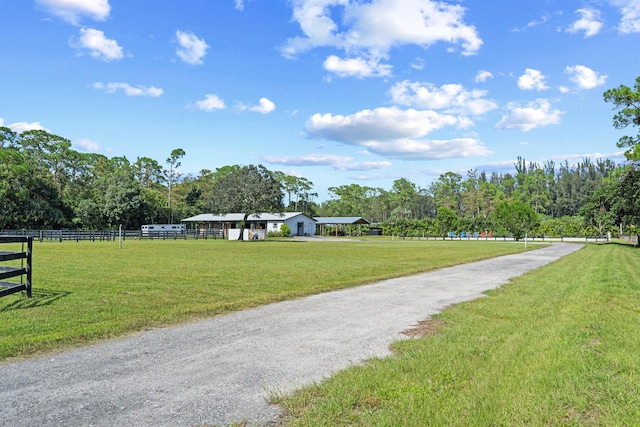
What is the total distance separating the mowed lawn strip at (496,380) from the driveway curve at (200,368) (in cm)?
47

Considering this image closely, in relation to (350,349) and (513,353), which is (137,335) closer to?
(350,349)

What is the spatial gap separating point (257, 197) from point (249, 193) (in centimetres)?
105

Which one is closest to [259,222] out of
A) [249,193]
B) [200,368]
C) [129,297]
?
[249,193]

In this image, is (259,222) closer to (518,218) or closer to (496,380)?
(518,218)

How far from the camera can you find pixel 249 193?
5084 centimetres

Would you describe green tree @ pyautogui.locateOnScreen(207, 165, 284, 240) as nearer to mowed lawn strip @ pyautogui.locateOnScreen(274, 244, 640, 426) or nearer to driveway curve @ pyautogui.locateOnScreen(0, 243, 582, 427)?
driveway curve @ pyautogui.locateOnScreen(0, 243, 582, 427)

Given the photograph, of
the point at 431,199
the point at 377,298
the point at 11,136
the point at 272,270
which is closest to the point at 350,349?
the point at 377,298

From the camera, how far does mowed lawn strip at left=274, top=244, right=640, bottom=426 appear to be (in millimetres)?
3648

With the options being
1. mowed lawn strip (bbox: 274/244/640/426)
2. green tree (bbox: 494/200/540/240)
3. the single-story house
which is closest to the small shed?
the single-story house

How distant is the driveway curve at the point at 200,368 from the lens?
376 cm

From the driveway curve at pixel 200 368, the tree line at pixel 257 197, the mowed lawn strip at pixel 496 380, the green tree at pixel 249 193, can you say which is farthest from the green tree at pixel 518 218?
the driveway curve at pixel 200 368

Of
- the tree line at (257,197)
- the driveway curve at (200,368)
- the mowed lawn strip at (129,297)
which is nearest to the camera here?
the driveway curve at (200,368)

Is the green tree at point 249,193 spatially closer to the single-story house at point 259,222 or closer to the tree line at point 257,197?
the tree line at point 257,197

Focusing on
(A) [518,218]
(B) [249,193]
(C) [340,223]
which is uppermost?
(B) [249,193]
